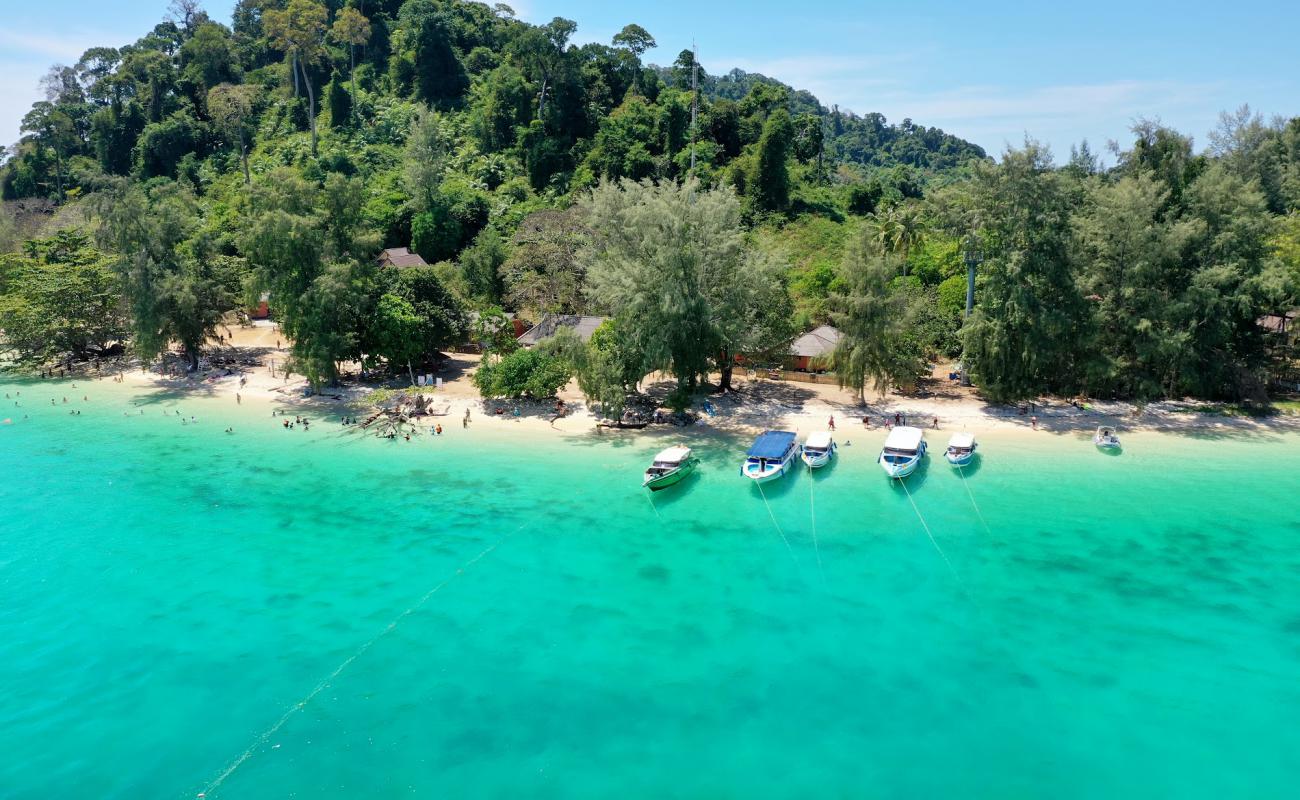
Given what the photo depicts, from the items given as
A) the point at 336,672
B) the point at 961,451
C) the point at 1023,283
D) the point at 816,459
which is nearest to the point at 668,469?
the point at 816,459

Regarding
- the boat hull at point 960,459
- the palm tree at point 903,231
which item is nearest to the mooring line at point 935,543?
the boat hull at point 960,459

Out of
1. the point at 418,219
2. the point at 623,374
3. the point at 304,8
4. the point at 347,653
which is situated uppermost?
the point at 304,8

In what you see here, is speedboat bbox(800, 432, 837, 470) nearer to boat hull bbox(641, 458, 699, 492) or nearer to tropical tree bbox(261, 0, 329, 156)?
boat hull bbox(641, 458, 699, 492)

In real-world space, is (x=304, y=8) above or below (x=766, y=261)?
above

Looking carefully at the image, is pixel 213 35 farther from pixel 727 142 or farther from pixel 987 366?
pixel 987 366

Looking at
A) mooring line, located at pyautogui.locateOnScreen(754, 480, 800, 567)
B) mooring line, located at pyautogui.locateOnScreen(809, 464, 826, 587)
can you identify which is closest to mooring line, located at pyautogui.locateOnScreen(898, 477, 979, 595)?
mooring line, located at pyautogui.locateOnScreen(809, 464, 826, 587)

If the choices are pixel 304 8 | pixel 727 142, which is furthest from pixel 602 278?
pixel 304 8

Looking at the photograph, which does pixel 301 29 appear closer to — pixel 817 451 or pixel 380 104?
pixel 380 104
